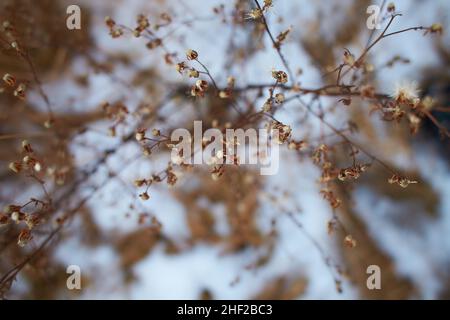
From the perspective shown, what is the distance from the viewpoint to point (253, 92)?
7.68 feet

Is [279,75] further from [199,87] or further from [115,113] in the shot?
[115,113]

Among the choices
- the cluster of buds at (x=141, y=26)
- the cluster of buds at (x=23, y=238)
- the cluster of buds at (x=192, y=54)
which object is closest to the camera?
the cluster of buds at (x=192, y=54)

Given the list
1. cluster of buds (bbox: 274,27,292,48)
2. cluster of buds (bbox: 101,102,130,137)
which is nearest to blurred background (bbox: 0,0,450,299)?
cluster of buds (bbox: 101,102,130,137)

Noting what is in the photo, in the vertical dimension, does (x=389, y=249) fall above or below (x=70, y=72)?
below

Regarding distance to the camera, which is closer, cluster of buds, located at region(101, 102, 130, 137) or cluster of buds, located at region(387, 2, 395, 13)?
cluster of buds, located at region(387, 2, 395, 13)

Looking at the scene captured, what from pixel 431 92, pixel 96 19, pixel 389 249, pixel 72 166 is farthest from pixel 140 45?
pixel 389 249

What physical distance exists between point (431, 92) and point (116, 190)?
284cm

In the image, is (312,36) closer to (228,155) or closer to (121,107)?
(121,107)

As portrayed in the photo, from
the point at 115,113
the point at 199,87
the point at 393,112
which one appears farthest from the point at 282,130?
the point at 115,113

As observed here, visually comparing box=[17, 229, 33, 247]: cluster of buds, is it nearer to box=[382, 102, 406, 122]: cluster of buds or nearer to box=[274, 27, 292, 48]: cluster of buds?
box=[274, 27, 292, 48]: cluster of buds

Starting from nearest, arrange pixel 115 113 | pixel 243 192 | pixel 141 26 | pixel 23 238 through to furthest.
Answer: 1. pixel 23 238
2. pixel 141 26
3. pixel 115 113
4. pixel 243 192

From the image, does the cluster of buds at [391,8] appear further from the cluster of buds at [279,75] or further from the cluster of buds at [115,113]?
the cluster of buds at [115,113]

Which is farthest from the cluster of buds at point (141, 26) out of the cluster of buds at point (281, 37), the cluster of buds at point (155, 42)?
the cluster of buds at point (281, 37)
